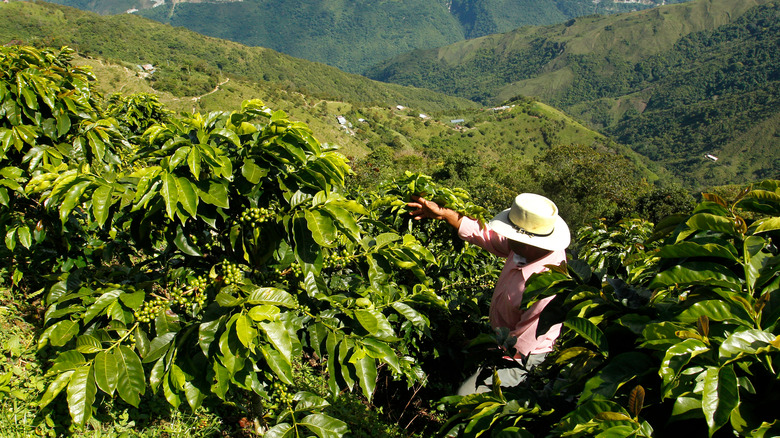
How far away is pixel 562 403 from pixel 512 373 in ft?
5.13

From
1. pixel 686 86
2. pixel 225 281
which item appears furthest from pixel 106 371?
pixel 686 86

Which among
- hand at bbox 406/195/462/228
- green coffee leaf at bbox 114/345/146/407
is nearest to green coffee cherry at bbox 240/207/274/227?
green coffee leaf at bbox 114/345/146/407

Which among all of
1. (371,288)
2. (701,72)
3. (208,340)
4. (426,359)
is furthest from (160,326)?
(701,72)

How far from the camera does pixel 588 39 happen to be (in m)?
199

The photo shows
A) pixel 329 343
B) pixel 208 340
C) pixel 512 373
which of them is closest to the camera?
pixel 208 340

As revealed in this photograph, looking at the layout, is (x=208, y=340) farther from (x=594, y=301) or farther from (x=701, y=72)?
(x=701, y=72)

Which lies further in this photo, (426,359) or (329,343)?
(426,359)

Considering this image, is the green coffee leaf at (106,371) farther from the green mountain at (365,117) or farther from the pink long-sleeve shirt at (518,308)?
the green mountain at (365,117)

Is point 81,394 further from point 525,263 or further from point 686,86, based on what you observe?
point 686,86

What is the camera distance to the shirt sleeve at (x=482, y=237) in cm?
333

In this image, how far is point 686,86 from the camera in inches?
5748

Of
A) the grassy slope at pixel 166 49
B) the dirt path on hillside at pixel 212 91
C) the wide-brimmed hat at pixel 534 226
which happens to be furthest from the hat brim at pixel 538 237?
the grassy slope at pixel 166 49

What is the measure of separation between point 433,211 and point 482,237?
477mm

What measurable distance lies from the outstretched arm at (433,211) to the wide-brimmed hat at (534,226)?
41 cm
